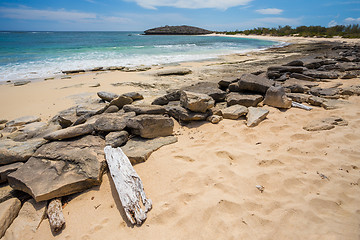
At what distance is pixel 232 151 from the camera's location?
2.99 m

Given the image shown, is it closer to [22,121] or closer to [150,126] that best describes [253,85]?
[150,126]

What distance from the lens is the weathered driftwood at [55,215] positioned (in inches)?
76.7

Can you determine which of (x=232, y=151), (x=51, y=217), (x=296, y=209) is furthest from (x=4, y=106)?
(x=296, y=209)

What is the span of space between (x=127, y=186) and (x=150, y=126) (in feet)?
4.50

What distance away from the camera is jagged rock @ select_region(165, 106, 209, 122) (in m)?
4.02

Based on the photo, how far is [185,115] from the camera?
4012mm


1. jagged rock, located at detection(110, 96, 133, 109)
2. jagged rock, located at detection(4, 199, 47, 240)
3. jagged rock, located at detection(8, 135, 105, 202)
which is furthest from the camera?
jagged rock, located at detection(110, 96, 133, 109)

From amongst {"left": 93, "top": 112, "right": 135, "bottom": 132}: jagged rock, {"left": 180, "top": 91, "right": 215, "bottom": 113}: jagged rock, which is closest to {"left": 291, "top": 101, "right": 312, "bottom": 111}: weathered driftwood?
{"left": 180, "top": 91, "right": 215, "bottom": 113}: jagged rock

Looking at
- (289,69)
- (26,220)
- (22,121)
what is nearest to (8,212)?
(26,220)

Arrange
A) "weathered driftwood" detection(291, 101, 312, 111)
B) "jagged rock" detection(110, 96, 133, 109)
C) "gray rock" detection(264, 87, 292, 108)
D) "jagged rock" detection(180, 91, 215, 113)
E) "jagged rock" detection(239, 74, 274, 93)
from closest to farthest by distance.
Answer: "jagged rock" detection(180, 91, 215, 113), "weathered driftwood" detection(291, 101, 312, 111), "gray rock" detection(264, 87, 292, 108), "jagged rock" detection(110, 96, 133, 109), "jagged rock" detection(239, 74, 274, 93)

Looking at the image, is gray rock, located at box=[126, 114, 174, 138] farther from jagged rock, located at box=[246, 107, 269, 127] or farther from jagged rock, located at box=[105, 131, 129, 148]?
jagged rock, located at box=[246, 107, 269, 127]

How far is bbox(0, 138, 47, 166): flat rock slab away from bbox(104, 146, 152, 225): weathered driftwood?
1183 millimetres

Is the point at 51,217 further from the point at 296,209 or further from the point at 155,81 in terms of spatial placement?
the point at 155,81

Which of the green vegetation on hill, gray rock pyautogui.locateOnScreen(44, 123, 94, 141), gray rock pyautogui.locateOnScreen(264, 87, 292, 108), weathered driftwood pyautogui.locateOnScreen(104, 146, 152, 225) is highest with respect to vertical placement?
the green vegetation on hill
